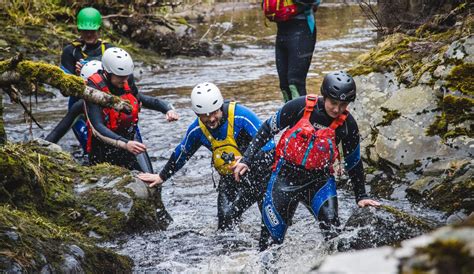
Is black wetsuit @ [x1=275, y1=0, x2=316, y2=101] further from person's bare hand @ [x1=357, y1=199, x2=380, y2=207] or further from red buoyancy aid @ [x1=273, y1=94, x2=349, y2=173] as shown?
person's bare hand @ [x1=357, y1=199, x2=380, y2=207]

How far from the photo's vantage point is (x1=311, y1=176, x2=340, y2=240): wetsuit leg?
5.75m

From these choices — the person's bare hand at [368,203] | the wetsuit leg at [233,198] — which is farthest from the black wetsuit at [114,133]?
the person's bare hand at [368,203]

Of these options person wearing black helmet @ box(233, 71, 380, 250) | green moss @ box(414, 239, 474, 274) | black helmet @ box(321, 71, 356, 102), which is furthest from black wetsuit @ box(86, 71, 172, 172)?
green moss @ box(414, 239, 474, 274)

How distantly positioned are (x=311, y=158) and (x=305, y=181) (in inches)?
9.5

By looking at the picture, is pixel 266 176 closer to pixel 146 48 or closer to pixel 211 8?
pixel 146 48

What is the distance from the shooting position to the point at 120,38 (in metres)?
18.0

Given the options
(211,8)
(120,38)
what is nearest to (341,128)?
(120,38)

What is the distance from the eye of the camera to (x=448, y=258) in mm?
1847

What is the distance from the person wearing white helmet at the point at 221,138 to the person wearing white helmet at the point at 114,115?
0.71 m

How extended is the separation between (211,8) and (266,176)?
24019 mm

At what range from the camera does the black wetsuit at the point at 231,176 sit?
22.0 feet

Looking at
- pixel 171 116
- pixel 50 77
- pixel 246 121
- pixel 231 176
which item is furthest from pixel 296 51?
pixel 50 77

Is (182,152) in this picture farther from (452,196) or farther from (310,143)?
(452,196)

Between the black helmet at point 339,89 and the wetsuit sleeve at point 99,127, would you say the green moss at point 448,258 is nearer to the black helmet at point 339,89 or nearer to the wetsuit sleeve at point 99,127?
the black helmet at point 339,89
